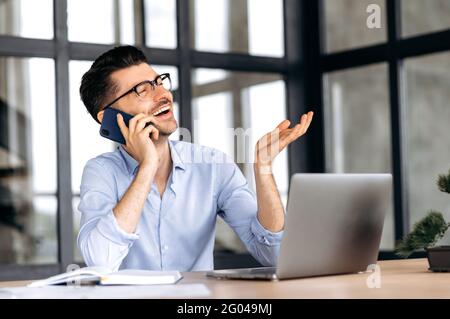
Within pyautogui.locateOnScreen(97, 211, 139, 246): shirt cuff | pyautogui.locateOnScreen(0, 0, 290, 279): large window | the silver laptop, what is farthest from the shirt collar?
pyautogui.locateOnScreen(0, 0, 290, 279): large window

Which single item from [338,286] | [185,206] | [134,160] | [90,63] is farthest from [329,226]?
[90,63]

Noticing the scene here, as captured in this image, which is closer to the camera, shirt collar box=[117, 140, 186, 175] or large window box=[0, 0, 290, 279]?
shirt collar box=[117, 140, 186, 175]

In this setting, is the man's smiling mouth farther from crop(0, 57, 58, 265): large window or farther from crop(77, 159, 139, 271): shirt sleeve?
crop(0, 57, 58, 265): large window

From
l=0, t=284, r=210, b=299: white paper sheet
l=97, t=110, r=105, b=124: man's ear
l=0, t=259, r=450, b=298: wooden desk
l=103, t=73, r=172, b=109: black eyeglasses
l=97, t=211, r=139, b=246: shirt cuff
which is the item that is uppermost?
l=103, t=73, r=172, b=109: black eyeglasses

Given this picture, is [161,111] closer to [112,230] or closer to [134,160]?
[134,160]

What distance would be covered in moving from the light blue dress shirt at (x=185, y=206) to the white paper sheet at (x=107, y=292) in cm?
63

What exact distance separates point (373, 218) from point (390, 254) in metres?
2.71

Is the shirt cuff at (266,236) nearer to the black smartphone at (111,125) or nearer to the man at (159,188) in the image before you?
the man at (159,188)

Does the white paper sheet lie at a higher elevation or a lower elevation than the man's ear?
lower

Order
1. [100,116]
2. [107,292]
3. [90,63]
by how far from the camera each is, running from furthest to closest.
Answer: [90,63]
[100,116]
[107,292]

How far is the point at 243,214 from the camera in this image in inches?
102

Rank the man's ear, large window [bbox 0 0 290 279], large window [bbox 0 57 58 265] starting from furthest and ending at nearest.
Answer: large window [bbox 0 57 58 265] < large window [bbox 0 0 290 279] < the man's ear

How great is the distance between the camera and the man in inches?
92.0

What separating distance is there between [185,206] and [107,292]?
3.10 feet
